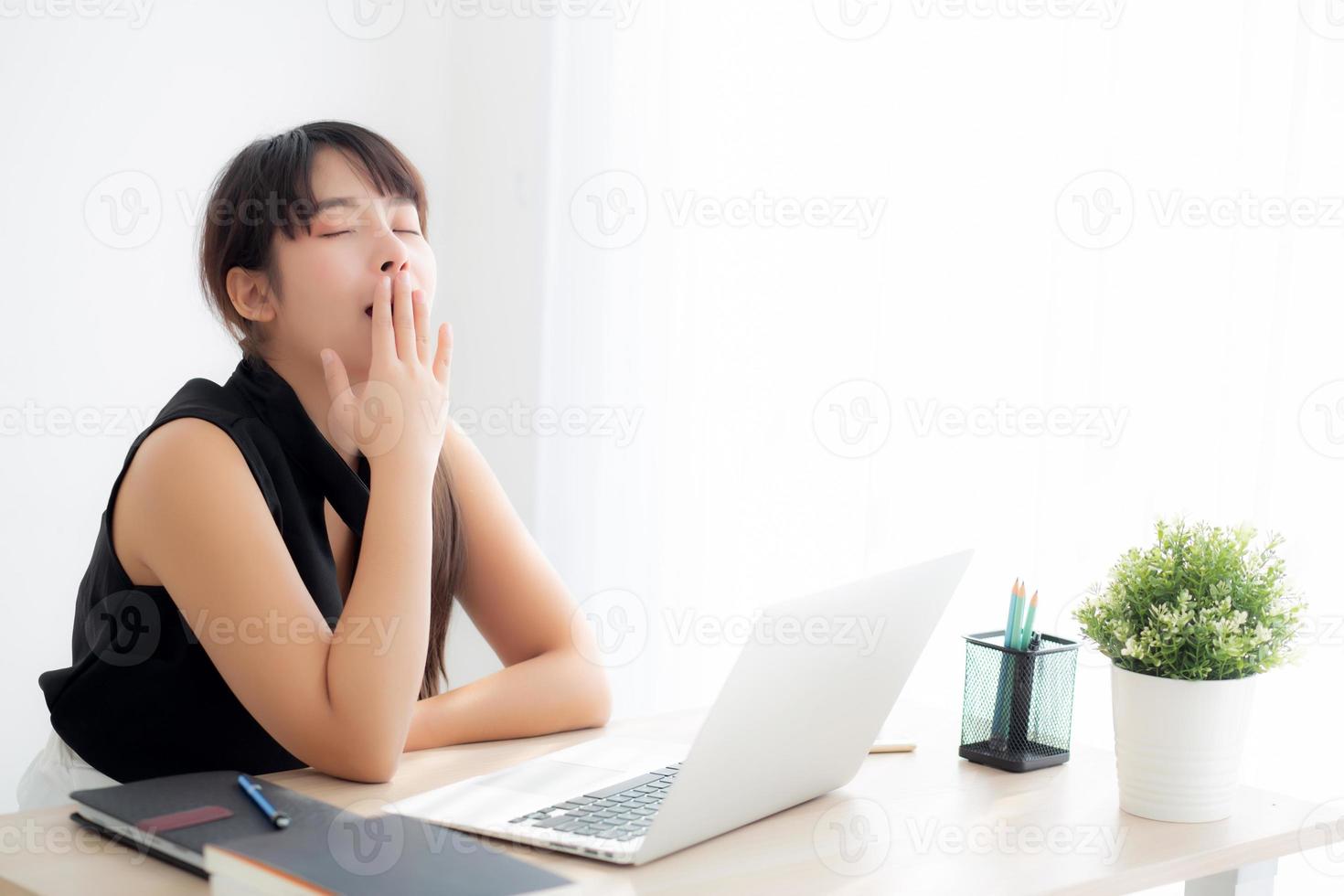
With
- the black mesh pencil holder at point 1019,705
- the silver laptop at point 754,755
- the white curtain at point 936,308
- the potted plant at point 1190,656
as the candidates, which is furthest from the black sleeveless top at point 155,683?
the white curtain at point 936,308

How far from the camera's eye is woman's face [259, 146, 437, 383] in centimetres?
129

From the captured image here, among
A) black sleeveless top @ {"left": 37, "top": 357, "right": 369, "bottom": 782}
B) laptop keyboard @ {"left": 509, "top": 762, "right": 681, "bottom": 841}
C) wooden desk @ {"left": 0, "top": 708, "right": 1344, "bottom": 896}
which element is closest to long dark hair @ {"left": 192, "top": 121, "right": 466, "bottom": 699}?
black sleeveless top @ {"left": 37, "top": 357, "right": 369, "bottom": 782}

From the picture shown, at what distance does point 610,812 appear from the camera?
955 mm

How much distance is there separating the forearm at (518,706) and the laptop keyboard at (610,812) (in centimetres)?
23

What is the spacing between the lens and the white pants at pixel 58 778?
1.26 metres

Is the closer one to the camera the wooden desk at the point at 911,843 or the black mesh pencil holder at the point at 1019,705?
the wooden desk at the point at 911,843

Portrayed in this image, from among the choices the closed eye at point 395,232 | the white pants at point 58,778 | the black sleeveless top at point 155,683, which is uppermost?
the closed eye at point 395,232

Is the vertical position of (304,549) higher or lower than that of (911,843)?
higher

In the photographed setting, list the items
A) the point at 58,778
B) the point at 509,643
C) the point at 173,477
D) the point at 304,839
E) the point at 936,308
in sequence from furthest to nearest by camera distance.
A: the point at 936,308, the point at 509,643, the point at 58,778, the point at 173,477, the point at 304,839

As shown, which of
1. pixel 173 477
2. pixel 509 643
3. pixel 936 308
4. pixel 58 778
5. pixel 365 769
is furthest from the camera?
pixel 936 308

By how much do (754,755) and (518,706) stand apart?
0.40 meters

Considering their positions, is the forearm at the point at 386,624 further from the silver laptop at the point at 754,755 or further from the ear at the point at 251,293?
the ear at the point at 251,293

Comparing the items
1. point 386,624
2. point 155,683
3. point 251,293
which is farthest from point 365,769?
point 251,293

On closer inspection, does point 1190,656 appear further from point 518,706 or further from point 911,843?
point 518,706
